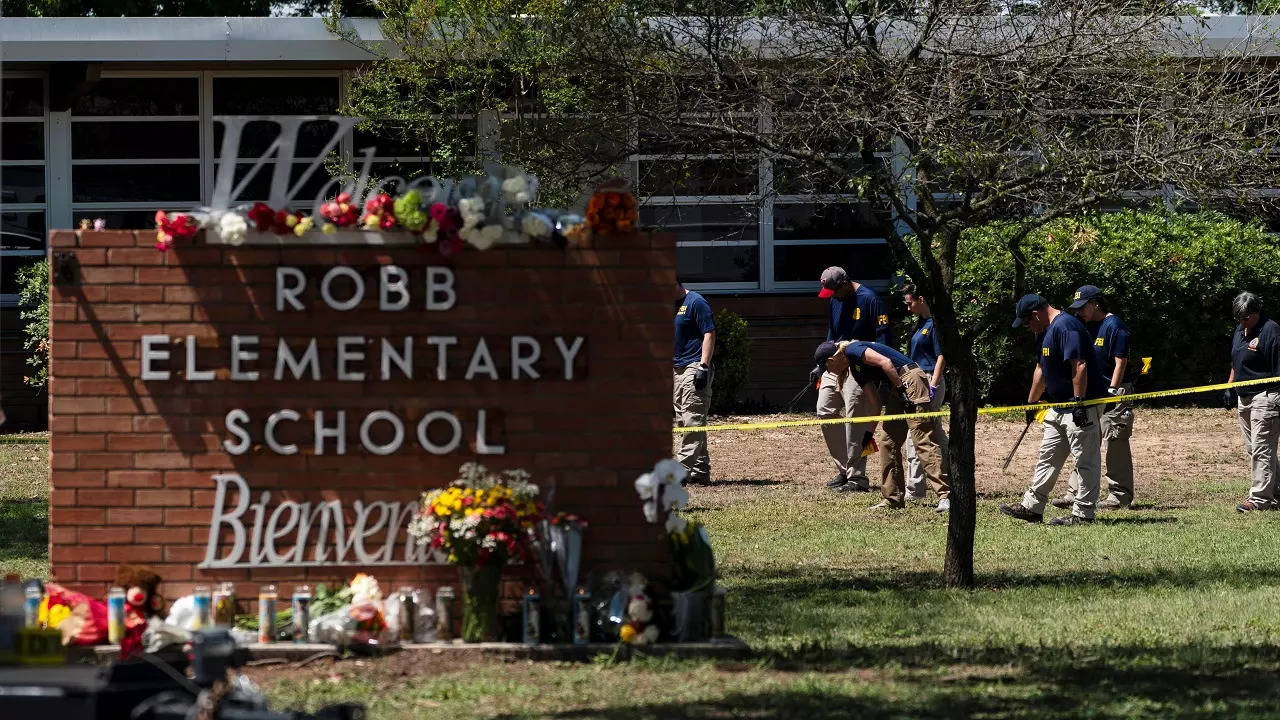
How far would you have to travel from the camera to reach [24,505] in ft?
42.4

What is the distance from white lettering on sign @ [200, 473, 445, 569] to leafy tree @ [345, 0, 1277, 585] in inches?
118

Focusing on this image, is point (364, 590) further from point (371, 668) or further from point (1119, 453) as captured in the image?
point (1119, 453)

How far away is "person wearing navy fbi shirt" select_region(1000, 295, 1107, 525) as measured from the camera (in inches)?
478

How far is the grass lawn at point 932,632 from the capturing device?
251 inches

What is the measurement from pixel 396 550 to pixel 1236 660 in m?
3.80

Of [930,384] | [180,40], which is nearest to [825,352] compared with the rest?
[930,384]

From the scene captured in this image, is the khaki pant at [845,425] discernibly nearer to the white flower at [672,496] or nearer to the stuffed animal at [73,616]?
the white flower at [672,496]

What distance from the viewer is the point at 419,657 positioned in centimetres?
713

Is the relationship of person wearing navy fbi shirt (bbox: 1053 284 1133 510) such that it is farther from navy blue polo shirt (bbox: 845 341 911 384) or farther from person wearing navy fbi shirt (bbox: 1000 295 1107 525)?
navy blue polo shirt (bbox: 845 341 911 384)

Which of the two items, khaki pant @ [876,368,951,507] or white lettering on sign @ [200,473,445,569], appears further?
khaki pant @ [876,368,951,507]

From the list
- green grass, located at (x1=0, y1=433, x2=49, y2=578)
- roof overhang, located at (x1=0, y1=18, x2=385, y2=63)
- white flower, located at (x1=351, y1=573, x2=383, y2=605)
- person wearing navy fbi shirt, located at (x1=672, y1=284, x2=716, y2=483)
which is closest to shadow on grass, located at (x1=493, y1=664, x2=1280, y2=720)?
white flower, located at (x1=351, y1=573, x2=383, y2=605)

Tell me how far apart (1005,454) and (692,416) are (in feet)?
12.8

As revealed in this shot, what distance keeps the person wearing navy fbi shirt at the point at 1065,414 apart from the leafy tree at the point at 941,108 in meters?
2.68

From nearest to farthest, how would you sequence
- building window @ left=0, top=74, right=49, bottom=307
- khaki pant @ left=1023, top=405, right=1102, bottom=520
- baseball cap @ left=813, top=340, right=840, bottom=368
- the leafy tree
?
the leafy tree < khaki pant @ left=1023, top=405, right=1102, bottom=520 < baseball cap @ left=813, top=340, right=840, bottom=368 < building window @ left=0, top=74, right=49, bottom=307
